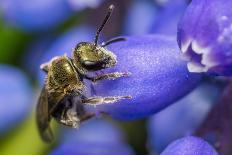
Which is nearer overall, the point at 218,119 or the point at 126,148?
the point at 218,119

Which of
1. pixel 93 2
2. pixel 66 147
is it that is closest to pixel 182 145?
pixel 66 147

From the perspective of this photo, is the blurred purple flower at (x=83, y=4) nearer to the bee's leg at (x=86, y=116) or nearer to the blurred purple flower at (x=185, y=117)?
the blurred purple flower at (x=185, y=117)

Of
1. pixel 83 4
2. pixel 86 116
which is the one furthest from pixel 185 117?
pixel 83 4

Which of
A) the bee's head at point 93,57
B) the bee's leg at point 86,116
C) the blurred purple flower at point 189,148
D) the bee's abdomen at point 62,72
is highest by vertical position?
the bee's head at point 93,57

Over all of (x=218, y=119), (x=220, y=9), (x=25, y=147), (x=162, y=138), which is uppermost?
(x=220, y=9)

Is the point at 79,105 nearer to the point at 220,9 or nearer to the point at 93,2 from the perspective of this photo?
the point at 220,9

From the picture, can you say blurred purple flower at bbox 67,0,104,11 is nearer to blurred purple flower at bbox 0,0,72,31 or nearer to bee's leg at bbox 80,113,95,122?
blurred purple flower at bbox 0,0,72,31

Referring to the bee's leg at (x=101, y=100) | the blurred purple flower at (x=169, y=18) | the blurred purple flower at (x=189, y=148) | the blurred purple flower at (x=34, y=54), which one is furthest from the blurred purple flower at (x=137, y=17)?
the blurred purple flower at (x=189, y=148)
